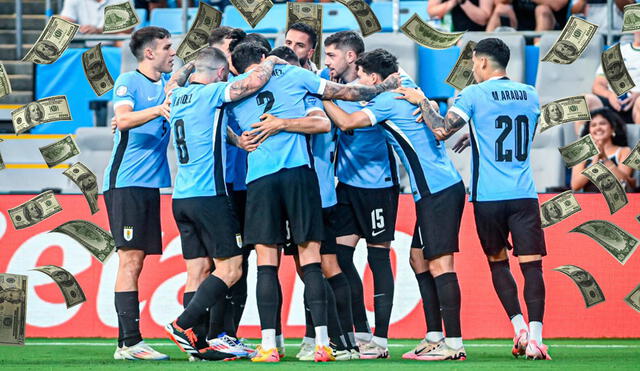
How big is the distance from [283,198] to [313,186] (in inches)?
8.5

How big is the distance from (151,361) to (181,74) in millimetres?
2100

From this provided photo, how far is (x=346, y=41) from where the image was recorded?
8.05m

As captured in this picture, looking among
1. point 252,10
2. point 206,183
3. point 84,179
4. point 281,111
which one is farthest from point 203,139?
point 84,179

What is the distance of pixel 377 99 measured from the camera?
24.7ft

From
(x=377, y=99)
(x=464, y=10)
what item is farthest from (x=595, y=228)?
(x=464, y=10)

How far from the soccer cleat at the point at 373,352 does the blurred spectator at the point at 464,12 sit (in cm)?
586

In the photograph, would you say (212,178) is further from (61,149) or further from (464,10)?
(464,10)

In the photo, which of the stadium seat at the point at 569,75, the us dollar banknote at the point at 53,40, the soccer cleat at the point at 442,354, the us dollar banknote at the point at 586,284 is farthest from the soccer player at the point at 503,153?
the stadium seat at the point at 569,75

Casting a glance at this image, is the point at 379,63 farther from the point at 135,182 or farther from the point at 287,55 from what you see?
the point at 135,182

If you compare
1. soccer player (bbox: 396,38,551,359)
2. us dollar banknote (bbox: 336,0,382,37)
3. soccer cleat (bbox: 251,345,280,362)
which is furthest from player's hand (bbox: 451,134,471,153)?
soccer cleat (bbox: 251,345,280,362)

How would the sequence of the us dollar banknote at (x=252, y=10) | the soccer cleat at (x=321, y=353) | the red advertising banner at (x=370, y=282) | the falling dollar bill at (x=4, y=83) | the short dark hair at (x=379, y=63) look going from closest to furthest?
the soccer cleat at (x=321, y=353) < the short dark hair at (x=379, y=63) < the falling dollar bill at (x=4, y=83) < the us dollar banknote at (x=252, y=10) < the red advertising banner at (x=370, y=282)

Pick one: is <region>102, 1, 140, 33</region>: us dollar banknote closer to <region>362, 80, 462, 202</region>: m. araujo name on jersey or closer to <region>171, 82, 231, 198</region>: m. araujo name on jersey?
<region>171, 82, 231, 198</region>: m. araujo name on jersey

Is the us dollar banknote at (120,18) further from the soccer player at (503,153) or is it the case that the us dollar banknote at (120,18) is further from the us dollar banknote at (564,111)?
the us dollar banknote at (564,111)

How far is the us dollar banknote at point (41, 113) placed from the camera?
27.9 ft
